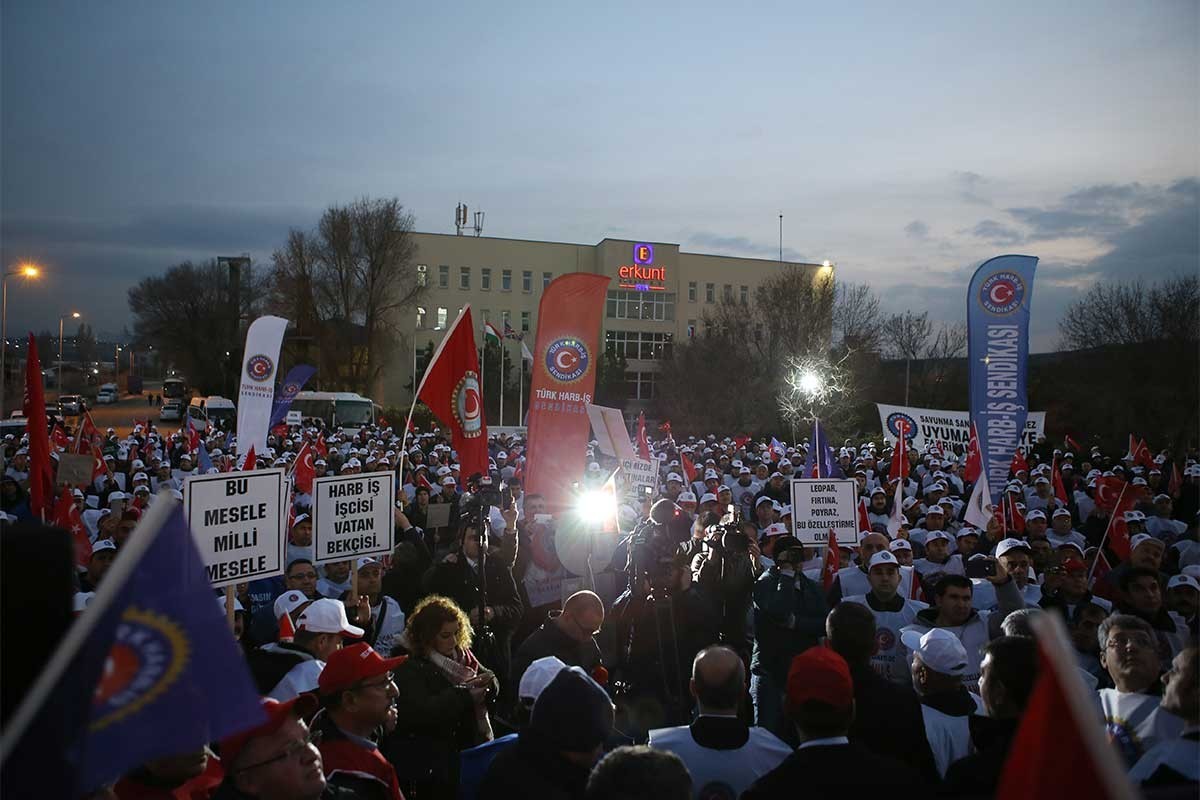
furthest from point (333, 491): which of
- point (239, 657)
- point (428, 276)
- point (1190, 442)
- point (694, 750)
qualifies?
point (428, 276)

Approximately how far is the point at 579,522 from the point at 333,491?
243cm

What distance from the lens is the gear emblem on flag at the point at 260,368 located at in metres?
14.8

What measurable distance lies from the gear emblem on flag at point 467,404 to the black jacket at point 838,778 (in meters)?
7.73

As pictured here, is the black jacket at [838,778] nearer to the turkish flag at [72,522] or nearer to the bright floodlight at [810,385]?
the turkish flag at [72,522]

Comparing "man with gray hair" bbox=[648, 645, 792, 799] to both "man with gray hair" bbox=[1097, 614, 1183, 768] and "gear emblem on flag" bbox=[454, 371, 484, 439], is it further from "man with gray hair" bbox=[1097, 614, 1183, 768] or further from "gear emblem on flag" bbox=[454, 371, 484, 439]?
"gear emblem on flag" bbox=[454, 371, 484, 439]

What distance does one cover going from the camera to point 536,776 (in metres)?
2.99

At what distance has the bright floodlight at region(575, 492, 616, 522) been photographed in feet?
27.5

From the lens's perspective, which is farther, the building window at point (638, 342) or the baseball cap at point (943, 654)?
the building window at point (638, 342)

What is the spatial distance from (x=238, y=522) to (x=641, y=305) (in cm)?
6435

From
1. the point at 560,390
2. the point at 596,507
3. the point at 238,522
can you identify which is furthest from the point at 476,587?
the point at 560,390

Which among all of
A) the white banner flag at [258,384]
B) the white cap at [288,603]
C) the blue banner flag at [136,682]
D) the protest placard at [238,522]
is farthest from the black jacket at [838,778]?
the white banner flag at [258,384]

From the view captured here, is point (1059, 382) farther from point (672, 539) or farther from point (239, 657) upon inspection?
point (239, 657)

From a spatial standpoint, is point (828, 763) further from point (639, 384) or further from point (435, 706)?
point (639, 384)

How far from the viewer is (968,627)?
550 cm
